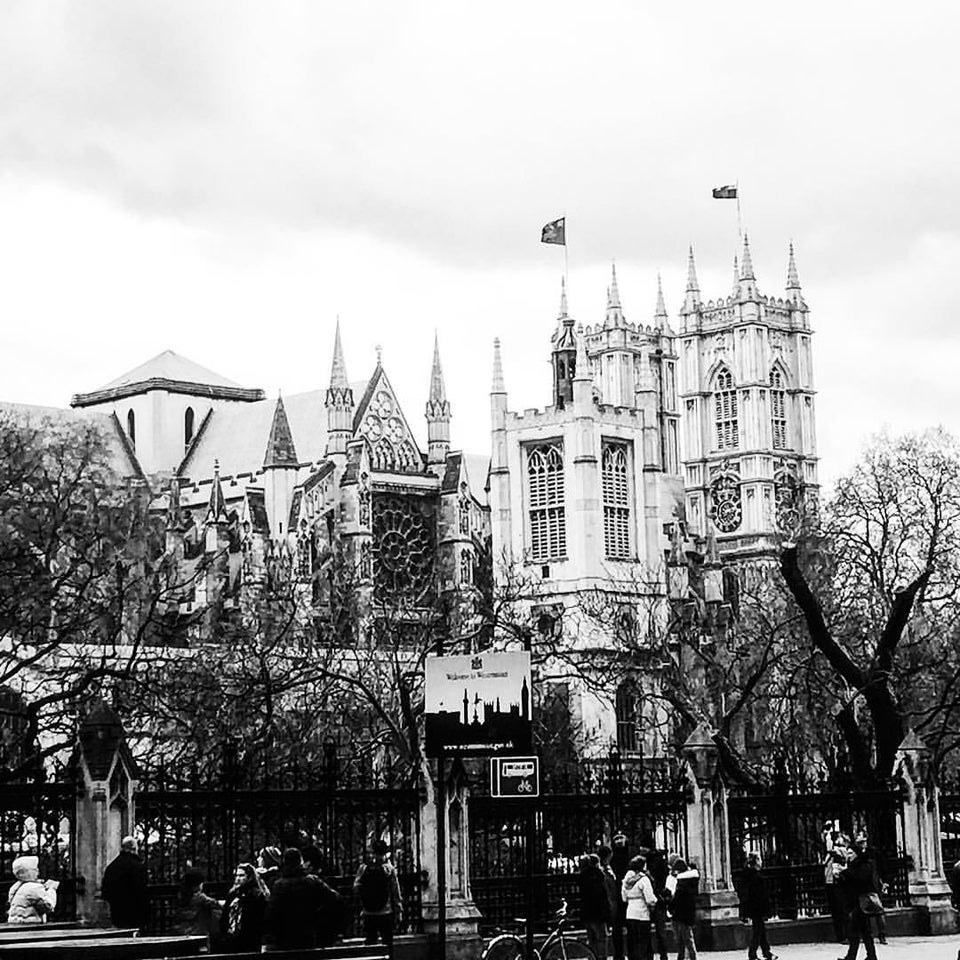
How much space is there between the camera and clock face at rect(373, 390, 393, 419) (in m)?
105

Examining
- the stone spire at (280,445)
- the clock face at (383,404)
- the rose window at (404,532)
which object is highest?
the clock face at (383,404)

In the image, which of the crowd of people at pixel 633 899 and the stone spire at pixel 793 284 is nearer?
the crowd of people at pixel 633 899

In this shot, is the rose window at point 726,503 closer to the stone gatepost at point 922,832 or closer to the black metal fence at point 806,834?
the stone gatepost at point 922,832

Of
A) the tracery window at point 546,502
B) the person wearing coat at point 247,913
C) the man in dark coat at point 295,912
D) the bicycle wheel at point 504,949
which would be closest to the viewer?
the man in dark coat at point 295,912

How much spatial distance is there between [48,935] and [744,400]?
128454mm

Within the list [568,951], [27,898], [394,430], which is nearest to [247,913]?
[27,898]

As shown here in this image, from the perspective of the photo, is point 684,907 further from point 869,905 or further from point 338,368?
point 338,368

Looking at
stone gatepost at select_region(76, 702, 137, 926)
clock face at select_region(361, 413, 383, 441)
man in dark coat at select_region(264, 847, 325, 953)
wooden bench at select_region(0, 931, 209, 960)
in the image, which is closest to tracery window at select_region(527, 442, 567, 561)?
clock face at select_region(361, 413, 383, 441)

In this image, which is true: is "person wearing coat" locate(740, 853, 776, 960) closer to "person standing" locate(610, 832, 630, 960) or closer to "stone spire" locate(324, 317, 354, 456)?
"person standing" locate(610, 832, 630, 960)

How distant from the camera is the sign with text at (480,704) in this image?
17469 millimetres

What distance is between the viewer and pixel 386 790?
2223 cm

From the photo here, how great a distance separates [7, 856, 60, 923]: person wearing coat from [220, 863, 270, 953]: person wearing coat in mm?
1493

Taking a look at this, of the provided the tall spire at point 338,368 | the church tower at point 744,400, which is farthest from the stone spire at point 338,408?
the church tower at point 744,400

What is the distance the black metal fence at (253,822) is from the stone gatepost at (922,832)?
26.1 feet
